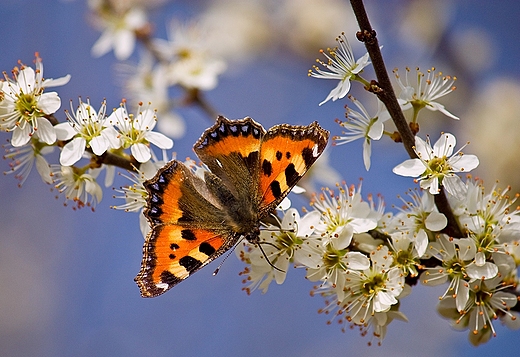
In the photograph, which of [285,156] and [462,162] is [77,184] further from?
[462,162]

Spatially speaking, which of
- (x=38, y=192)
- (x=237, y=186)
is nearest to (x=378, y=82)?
(x=237, y=186)

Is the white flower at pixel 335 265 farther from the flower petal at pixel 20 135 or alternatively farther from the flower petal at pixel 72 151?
the flower petal at pixel 20 135

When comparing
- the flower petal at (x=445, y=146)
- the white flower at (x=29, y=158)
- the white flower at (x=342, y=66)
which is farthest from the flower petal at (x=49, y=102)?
the flower petal at (x=445, y=146)

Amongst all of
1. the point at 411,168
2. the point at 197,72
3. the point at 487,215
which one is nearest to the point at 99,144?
the point at 411,168

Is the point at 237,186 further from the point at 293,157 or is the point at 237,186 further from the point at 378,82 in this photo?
the point at 378,82

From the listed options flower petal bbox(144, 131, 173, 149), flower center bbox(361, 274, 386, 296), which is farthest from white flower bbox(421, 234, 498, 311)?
flower petal bbox(144, 131, 173, 149)

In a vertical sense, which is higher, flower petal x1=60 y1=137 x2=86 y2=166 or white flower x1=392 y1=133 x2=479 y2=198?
flower petal x1=60 y1=137 x2=86 y2=166

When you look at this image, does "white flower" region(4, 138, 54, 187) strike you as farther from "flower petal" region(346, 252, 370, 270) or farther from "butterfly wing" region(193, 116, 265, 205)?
"flower petal" region(346, 252, 370, 270)
